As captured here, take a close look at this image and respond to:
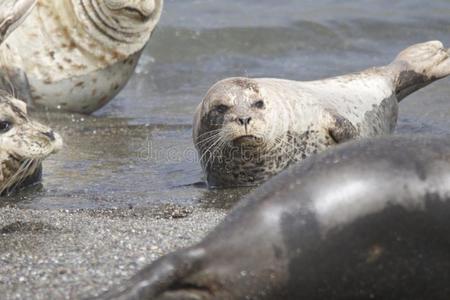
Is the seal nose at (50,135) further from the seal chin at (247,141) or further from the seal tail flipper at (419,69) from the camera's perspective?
the seal tail flipper at (419,69)

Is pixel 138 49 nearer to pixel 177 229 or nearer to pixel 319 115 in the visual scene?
pixel 319 115

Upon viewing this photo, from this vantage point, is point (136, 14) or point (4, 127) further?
point (136, 14)

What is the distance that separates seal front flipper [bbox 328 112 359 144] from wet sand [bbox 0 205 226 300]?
4.51ft

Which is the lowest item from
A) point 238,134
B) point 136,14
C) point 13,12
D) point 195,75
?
point 195,75

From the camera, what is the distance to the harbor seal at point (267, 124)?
6.86m

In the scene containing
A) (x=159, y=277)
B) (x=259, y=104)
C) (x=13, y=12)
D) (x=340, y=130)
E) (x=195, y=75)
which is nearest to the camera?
(x=159, y=277)

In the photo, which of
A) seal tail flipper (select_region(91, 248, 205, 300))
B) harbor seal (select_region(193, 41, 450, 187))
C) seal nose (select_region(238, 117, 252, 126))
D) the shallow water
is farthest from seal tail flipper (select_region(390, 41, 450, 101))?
seal tail flipper (select_region(91, 248, 205, 300))

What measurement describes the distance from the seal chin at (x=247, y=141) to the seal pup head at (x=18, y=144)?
1042mm

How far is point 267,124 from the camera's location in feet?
22.6

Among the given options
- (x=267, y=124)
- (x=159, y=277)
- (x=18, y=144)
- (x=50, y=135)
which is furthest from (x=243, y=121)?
(x=159, y=277)

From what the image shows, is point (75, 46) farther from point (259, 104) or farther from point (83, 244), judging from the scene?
point (83, 244)

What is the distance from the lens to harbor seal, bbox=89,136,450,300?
380 cm

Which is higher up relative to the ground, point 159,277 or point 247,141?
point 159,277

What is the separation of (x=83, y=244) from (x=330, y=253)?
4.65 ft
